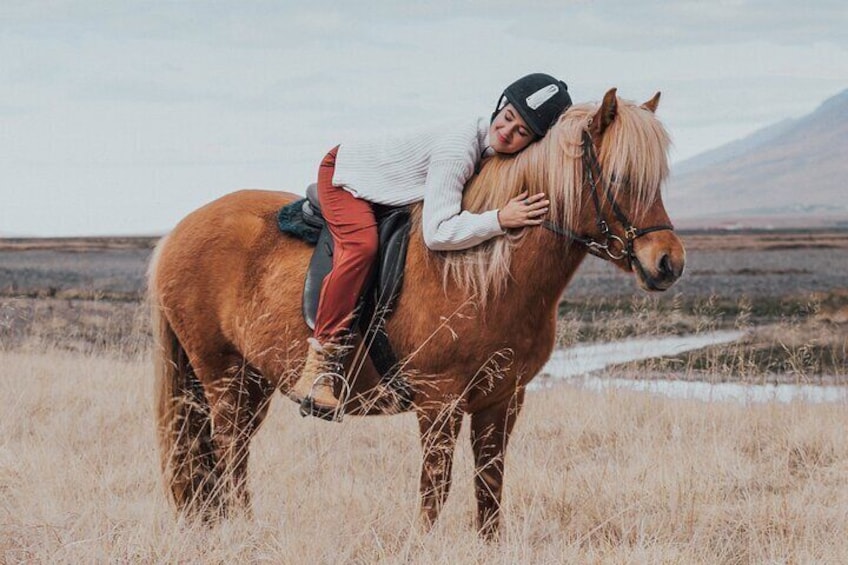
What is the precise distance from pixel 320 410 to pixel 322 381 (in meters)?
0.15

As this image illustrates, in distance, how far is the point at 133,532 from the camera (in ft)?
13.9

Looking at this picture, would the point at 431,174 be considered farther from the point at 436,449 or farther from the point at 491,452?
the point at 491,452

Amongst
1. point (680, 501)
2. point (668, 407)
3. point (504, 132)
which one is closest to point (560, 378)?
point (668, 407)

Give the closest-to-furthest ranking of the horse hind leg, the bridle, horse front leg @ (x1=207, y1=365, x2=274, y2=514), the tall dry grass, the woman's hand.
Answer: the bridle → the woman's hand → the tall dry grass → horse front leg @ (x1=207, y1=365, x2=274, y2=514) → the horse hind leg

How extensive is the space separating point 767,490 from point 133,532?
4082 millimetres

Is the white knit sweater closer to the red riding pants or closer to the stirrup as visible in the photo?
the red riding pants

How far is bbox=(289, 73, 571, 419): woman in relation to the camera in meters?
4.21

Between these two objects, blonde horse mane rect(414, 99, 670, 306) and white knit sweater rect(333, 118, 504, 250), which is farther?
white knit sweater rect(333, 118, 504, 250)

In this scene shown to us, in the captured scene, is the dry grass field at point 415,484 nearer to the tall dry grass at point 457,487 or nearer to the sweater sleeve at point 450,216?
the tall dry grass at point 457,487

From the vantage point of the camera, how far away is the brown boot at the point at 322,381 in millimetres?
4508

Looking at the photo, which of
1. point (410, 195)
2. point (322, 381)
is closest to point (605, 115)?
point (410, 195)

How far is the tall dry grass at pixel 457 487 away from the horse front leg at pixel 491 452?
0.13 m

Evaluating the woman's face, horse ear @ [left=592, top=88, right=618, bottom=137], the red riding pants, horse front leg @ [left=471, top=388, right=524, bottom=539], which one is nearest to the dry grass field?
horse front leg @ [left=471, top=388, right=524, bottom=539]

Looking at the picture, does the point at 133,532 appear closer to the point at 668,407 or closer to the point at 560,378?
the point at 668,407
